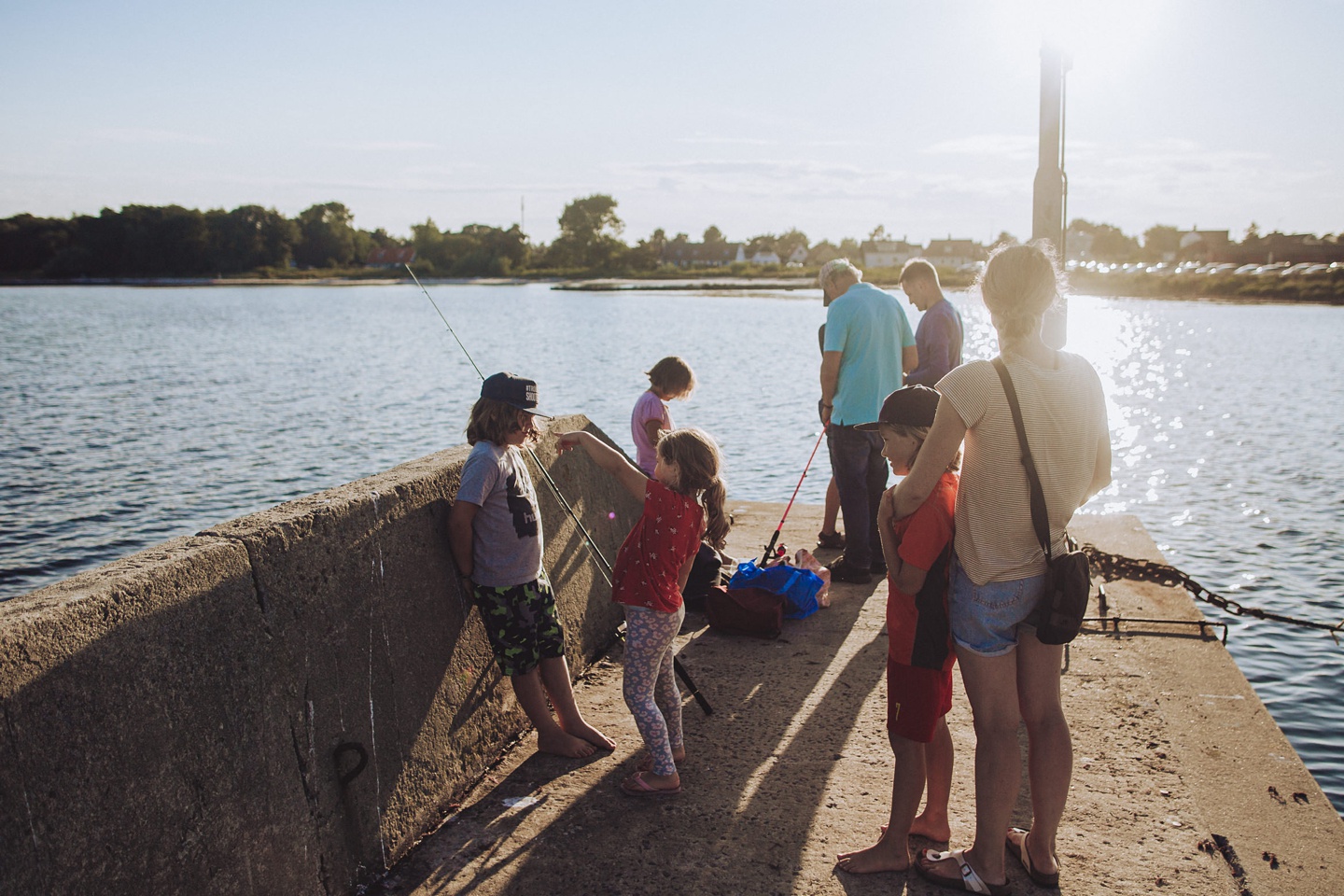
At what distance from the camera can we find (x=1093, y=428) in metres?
2.84

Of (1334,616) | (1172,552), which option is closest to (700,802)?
(1334,616)

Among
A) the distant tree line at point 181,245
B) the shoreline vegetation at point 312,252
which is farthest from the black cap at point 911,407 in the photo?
the distant tree line at point 181,245

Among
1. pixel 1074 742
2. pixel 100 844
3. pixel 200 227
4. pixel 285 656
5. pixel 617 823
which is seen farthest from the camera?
pixel 200 227

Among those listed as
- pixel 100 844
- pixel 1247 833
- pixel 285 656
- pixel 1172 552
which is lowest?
pixel 1172 552

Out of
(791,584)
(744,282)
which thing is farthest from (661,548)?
(744,282)

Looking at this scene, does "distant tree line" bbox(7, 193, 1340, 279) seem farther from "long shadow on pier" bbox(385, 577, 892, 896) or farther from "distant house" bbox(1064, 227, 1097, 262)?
"long shadow on pier" bbox(385, 577, 892, 896)

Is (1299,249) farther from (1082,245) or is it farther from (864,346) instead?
(864,346)

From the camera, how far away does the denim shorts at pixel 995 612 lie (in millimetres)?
2795

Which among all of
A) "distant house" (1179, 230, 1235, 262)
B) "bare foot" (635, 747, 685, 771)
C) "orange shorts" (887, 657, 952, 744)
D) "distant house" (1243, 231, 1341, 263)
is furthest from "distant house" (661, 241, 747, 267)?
"orange shorts" (887, 657, 952, 744)

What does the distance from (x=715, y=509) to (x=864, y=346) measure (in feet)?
8.66

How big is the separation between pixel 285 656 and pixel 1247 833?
3.27 m

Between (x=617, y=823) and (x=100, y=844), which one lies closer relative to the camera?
(x=100, y=844)

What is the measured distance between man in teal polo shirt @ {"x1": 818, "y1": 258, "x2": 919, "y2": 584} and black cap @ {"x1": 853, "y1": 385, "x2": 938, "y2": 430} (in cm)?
276

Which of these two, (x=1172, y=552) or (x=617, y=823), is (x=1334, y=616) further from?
(x=617, y=823)
